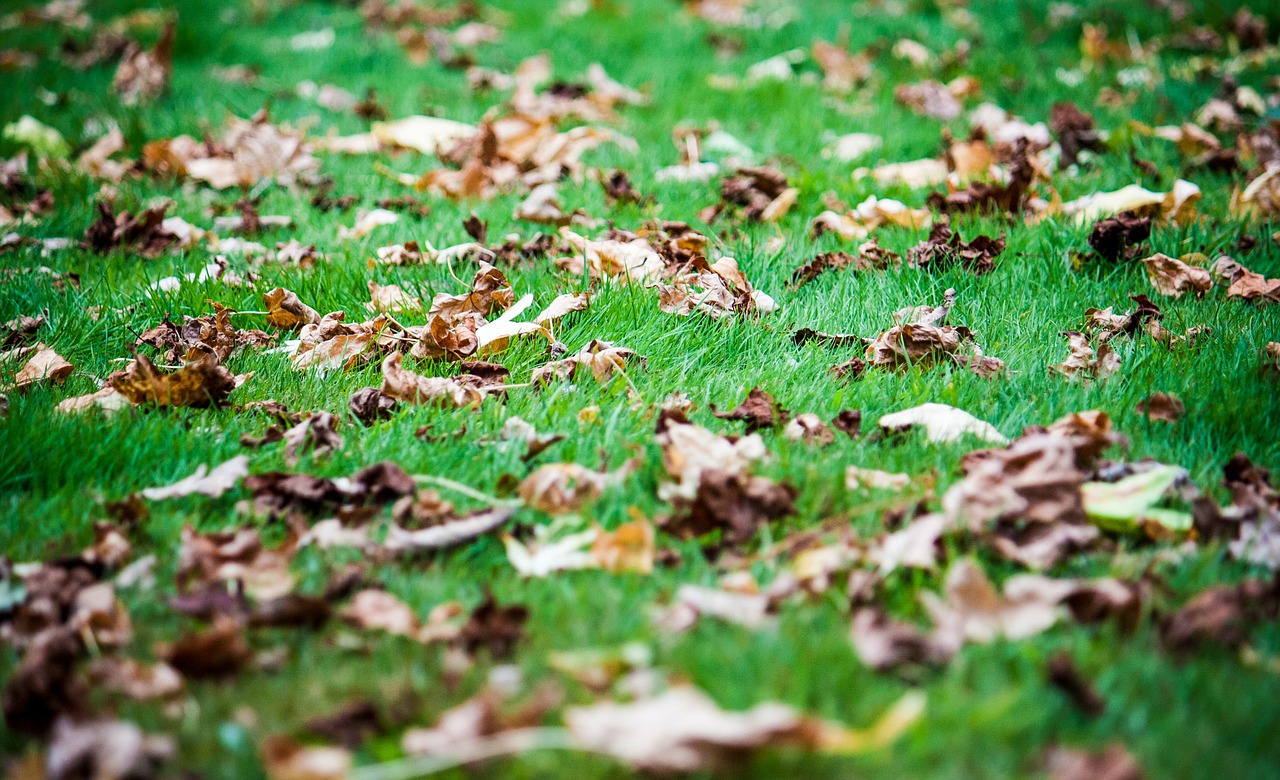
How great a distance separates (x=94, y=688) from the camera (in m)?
1.38

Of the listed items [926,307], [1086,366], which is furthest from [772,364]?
[1086,366]

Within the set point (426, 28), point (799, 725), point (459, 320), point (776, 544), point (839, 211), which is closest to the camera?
point (799, 725)

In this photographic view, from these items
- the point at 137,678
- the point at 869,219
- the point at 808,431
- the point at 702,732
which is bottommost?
the point at 869,219

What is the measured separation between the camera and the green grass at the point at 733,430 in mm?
1285

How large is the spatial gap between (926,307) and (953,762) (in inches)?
66.0

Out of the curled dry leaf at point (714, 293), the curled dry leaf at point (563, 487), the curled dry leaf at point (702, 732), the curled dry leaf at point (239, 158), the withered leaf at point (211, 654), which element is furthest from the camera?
the curled dry leaf at point (239, 158)

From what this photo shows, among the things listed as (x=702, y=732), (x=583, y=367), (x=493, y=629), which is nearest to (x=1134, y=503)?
(x=702, y=732)

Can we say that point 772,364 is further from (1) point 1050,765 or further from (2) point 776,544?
(1) point 1050,765

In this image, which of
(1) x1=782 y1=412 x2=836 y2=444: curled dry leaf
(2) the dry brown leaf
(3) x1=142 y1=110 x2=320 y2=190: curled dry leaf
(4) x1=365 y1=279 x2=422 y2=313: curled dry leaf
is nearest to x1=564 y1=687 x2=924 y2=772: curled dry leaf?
(1) x1=782 y1=412 x2=836 y2=444: curled dry leaf

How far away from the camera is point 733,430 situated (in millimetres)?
2145

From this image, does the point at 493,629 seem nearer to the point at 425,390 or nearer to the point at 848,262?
the point at 425,390

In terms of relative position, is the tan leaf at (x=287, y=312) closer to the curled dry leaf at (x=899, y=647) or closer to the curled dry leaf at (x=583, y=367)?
the curled dry leaf at (x=583, y=367)

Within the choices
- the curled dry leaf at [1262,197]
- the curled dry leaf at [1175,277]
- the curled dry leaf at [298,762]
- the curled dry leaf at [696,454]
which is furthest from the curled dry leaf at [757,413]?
the curled dry leaf at [1262,197]

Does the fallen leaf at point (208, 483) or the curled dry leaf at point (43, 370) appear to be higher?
the fallen leaf at point (208, 483)
